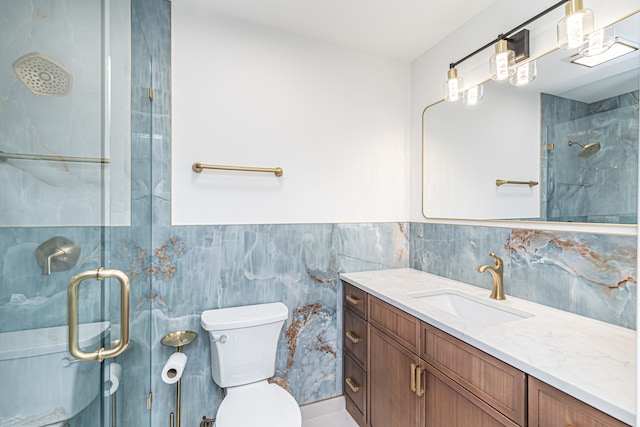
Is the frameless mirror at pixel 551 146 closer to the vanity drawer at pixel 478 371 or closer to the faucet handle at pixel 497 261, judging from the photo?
the faucet handle at pixel 497 261

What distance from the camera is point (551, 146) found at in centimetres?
137

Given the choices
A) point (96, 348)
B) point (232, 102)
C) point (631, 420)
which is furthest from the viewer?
point (232, 102)

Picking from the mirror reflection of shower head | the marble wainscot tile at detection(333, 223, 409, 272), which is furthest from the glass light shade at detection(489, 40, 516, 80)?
the marble wainscot tile at detection(333, 223, 409, 272)

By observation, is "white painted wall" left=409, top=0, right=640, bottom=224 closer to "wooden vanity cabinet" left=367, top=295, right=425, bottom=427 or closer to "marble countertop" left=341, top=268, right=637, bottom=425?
"marble countertop" left=341, top=268, right=637, bottom=425

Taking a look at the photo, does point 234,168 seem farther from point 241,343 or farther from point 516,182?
point 516,182

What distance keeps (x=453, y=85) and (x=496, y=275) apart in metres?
1.11

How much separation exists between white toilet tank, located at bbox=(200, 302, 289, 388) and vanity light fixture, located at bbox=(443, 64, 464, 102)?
161cm

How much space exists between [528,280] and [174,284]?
72.3 inches

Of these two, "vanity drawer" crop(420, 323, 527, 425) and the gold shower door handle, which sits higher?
the gold shower door handle

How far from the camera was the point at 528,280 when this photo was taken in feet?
4.77

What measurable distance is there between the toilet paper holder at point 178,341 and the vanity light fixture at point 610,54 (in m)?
2.25

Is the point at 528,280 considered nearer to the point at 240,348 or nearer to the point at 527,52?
the point at 527,52

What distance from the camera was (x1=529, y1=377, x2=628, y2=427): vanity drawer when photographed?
71 cm

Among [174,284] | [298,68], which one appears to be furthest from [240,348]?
[298,68]
